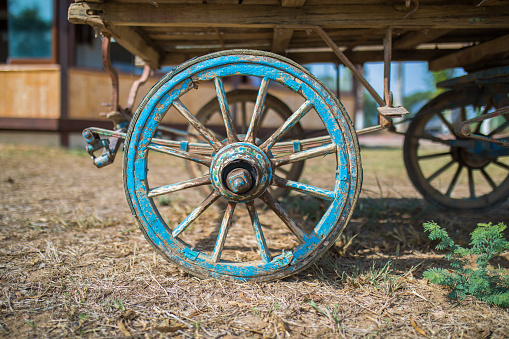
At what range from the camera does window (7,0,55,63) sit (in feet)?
24.8

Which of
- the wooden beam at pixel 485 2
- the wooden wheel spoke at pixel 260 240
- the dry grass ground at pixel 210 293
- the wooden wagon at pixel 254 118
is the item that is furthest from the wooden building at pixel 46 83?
the wooden beam at pixel 485 2

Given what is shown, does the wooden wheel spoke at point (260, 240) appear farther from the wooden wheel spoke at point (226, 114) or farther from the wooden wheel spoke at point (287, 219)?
the wooden wheel spoke at point (226, 114)

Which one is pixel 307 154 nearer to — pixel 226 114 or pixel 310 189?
pixel 310 189

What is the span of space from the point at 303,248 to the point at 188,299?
63 cm

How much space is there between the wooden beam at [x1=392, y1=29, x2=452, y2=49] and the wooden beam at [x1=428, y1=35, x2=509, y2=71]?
0.34 m

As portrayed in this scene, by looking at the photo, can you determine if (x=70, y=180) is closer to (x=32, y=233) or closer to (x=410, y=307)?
(x=32, y=233)

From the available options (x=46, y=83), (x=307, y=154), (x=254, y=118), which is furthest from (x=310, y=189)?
(x=46, y=83)

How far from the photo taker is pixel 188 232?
2760 mm

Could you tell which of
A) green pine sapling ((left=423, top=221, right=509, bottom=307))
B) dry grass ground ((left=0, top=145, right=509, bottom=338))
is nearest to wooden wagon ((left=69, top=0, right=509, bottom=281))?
dry grass ground ((left=0, top=145, right=509, bottom=338))

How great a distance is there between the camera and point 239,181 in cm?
173

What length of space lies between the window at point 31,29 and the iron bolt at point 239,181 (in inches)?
296

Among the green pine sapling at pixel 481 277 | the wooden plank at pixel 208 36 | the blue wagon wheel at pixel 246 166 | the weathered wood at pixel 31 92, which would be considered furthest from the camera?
the weathered wood at pixel 31 92

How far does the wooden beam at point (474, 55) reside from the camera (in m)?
2.39

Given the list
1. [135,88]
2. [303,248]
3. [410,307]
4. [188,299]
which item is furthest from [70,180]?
[410,307]
